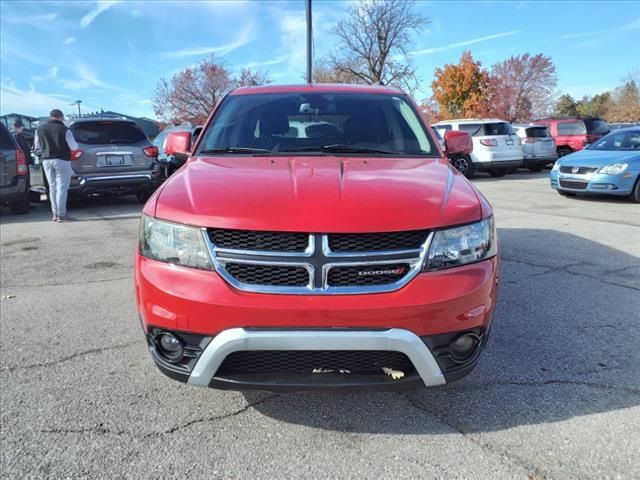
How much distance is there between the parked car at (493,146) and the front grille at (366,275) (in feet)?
43.7

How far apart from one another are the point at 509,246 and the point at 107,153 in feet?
24.6

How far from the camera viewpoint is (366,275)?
2080mm

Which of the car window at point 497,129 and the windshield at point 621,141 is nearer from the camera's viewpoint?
the windshield at point 621,141

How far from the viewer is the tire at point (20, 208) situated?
948 cm

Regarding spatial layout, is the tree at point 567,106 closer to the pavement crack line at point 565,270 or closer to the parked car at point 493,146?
the parked car at point 493,146

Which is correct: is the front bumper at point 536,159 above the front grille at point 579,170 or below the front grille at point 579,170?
below

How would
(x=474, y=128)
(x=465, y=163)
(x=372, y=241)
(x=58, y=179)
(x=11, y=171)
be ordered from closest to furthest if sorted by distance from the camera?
(x=372, y=241)
(x=58, y=179)
(x=11, y=171)
(x=474, y=128)
(x=465, y=163)

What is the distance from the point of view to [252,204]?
2158mm

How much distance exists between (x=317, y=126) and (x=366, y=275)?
64.1 inches

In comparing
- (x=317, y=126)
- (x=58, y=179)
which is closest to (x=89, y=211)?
(x=58, y=179)

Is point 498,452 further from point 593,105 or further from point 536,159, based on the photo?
point 593,105

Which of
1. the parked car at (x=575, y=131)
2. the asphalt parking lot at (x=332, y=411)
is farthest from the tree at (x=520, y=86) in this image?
the asphalt parking lot at (x=332, y=411)

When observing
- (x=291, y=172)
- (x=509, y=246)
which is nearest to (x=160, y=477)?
(x=291, y=172)

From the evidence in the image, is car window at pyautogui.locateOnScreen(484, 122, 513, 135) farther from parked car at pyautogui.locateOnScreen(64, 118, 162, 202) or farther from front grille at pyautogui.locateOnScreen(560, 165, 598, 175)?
parked car at pyautogui.locateOnScreen(64, 118, 162, 202)
